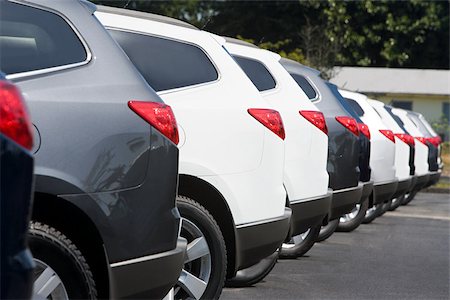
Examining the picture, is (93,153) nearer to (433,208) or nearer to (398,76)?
(433,208)

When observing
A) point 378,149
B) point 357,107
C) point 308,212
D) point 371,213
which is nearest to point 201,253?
point 308,212

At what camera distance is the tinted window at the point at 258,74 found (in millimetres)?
8953

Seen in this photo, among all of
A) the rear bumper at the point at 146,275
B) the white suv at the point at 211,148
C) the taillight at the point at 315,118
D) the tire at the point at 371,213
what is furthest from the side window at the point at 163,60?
the tire at the point at 371,213

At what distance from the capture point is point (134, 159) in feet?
16.7

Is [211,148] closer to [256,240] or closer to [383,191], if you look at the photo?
[256,240]

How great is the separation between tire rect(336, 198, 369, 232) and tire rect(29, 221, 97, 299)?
351 inches

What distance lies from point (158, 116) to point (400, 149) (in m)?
11.1

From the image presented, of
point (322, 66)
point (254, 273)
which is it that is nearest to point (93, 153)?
point (254, 273)

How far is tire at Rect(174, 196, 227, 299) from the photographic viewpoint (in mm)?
6684

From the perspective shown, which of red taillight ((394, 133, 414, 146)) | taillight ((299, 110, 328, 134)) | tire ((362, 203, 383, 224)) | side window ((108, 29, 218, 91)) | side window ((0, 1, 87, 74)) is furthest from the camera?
red taillight ((394, 133, 414, 146))

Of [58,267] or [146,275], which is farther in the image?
[146,275]

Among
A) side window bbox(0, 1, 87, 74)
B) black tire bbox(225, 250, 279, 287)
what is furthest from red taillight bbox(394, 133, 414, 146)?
side window bbox(0, 1, 87, 74)

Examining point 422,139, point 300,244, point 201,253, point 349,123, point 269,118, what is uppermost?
point 269,118

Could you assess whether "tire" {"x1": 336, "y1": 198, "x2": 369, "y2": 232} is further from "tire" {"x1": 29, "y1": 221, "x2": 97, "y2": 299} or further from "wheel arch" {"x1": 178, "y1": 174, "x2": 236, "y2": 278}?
"tire" {"x1": 29, "y1": 221, "x2": 97, "y2": 299}
